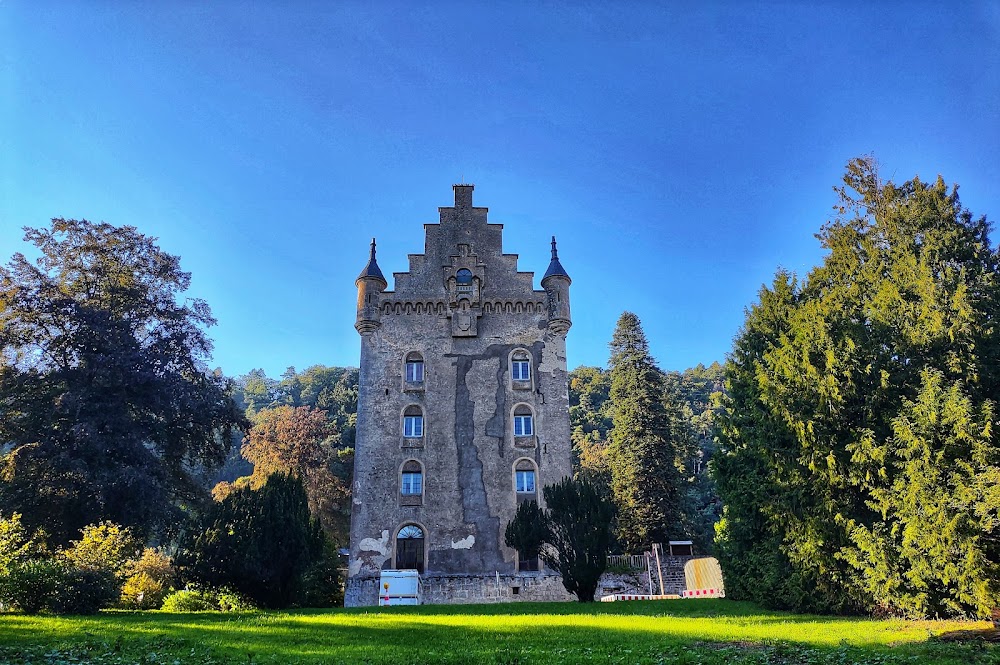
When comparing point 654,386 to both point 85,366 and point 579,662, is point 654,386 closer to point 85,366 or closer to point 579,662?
point 85,366

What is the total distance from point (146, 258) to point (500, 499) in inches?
725

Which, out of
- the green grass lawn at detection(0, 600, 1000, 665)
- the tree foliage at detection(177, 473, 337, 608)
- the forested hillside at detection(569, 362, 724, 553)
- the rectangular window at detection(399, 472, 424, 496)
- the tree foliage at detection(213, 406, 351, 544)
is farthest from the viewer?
the forested hillside at detection(569, 362, 724, 553)

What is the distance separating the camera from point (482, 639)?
12.3 metres

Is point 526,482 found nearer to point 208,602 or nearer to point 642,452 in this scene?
point 208,602

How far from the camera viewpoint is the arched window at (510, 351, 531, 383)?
32812 millimetres

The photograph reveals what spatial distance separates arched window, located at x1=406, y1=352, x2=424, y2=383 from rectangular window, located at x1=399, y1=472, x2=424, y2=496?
4.36 m

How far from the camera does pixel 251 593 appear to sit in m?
20.3

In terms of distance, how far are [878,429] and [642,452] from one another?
2715 cm

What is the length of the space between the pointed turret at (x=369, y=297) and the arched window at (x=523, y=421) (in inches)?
308

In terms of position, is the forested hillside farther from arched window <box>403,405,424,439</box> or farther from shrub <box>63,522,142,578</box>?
shrub <box>63,522,142,578</box>

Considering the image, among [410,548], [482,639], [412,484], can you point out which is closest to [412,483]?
[412,484]

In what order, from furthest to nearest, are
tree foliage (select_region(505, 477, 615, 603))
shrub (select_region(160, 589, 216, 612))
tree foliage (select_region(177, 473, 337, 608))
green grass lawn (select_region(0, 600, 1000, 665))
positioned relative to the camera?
shrub (select_region(160, 589, 216, 612)) < tree foliage (select_region(505, 477, 615, 603)) < tree foliage (select_region(177, 473, 337, 608)) < green grass lawn (select_region(0, 600, 1000, 665))

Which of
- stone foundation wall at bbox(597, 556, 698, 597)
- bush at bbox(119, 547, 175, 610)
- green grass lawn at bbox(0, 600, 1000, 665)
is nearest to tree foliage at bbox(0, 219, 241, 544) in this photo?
bush at bbox(119, 547, 175, 610)

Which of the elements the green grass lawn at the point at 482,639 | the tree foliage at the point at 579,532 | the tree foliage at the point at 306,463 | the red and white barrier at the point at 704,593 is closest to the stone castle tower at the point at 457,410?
the red and white barrier at the point at 704,593
